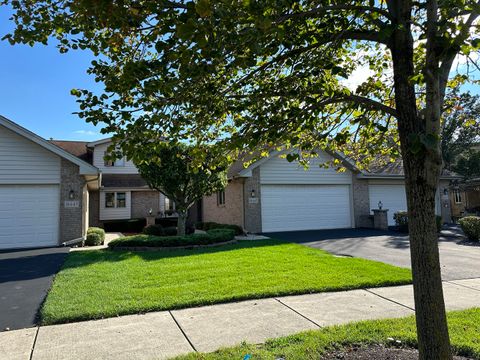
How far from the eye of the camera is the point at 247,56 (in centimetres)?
339

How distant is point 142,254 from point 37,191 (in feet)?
19.7

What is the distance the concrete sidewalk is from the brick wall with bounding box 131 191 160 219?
20.7 meters

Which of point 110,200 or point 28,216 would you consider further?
point 110,200

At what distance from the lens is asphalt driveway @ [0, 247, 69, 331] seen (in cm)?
579

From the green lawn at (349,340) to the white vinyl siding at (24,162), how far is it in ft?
42.9

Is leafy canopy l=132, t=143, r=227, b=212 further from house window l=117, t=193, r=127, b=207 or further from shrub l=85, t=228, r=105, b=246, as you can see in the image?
house window l=117, t=193, r=127, b=207

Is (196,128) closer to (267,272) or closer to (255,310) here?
(255,310)

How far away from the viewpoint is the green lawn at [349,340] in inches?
161

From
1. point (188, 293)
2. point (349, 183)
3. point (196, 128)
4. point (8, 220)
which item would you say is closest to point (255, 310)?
point (188, 293)

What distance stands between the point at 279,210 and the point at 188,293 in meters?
11.9

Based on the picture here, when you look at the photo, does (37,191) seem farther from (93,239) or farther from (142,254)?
(142,254)

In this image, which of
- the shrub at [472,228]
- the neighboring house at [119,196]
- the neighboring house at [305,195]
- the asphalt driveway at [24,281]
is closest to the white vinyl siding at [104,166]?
the neighboring house at [119,196]

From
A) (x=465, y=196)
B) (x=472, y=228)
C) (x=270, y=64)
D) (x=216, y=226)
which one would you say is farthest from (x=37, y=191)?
(x=465, y=196)

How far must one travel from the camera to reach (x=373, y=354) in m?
4.09
